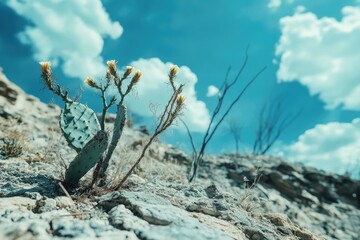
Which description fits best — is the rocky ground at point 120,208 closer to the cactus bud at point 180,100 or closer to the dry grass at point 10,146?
the dry grass at point 10,146

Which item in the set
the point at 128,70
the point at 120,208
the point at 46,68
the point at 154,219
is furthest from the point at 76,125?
the point at 154,219

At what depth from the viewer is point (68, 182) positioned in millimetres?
3924

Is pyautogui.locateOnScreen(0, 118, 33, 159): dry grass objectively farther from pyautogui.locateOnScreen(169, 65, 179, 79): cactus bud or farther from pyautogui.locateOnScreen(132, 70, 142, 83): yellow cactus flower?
pyautogui.locateOnScreen(169, 65, 179, 79): cactus bud

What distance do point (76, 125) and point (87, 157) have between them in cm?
57

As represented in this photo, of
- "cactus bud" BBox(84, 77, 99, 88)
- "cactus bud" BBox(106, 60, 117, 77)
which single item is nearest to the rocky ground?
"cactus bud" BBox(84, 77, 99, 88)

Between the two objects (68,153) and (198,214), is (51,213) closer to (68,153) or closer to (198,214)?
(198,214)

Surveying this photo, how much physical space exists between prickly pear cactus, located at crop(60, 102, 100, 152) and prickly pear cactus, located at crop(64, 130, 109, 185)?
1.22 ft

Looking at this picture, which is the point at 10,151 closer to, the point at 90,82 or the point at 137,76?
the point at 90,82

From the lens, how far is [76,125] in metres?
4.39

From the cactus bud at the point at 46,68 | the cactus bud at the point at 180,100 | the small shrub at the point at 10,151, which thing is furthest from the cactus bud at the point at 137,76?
the small shrub at the point at 10,151

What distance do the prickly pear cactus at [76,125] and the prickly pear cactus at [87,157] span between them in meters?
0.37

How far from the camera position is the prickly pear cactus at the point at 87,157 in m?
3.91

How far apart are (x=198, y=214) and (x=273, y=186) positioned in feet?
26.1

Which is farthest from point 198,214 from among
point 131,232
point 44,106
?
point 44,106
